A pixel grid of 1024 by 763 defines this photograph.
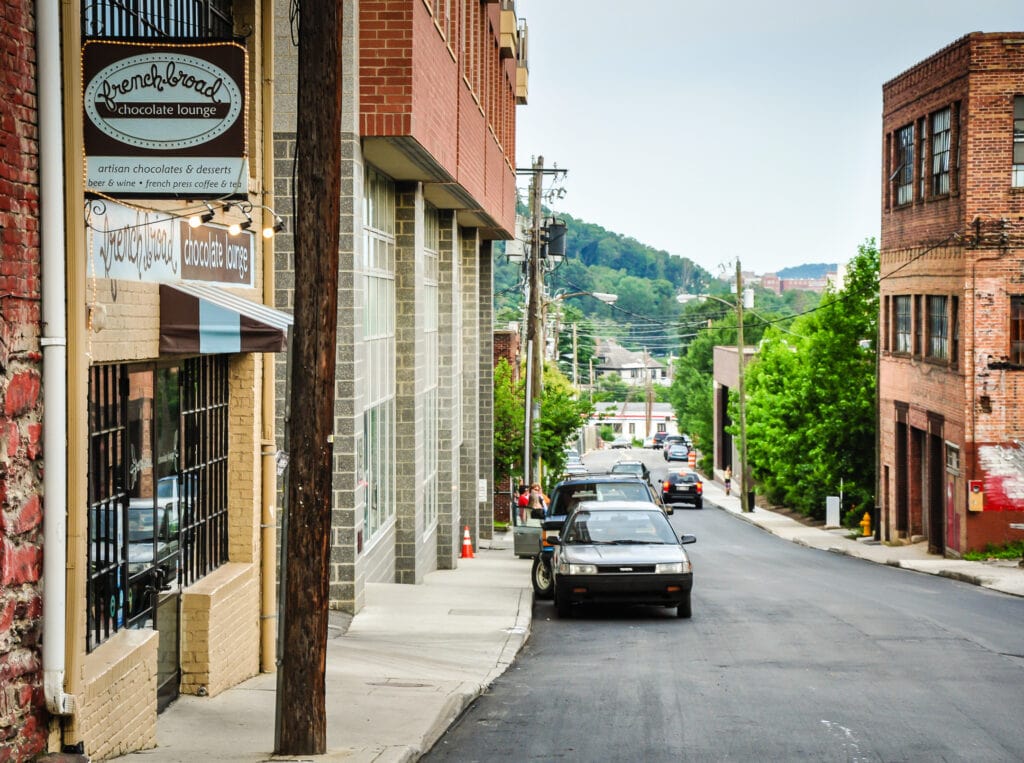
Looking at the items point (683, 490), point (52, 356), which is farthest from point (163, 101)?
point (683, 490)

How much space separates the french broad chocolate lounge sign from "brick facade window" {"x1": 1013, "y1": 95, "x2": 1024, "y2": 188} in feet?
93.0

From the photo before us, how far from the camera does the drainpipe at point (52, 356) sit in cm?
754

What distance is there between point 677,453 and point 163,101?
103 meters

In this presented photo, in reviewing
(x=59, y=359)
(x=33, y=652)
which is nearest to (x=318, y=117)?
(x=59, y=359)

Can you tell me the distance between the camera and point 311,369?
8734 millimetres

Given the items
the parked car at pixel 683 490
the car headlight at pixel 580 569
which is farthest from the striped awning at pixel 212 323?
the parked car at pixel 683 490

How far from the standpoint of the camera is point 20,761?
7309 mm

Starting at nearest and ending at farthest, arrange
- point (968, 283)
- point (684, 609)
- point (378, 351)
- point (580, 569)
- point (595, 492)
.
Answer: point (580, 569) < point (684, 609) < point (378, 351) < point (595, 492) < point (968, 283)

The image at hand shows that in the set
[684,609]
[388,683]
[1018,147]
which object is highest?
[1018,147]

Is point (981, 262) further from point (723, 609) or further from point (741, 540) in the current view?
point (723, 609)

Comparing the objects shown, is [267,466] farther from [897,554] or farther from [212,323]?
[897,554]

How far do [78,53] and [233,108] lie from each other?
36.1 inches

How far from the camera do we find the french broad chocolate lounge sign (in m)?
Result: 8.04

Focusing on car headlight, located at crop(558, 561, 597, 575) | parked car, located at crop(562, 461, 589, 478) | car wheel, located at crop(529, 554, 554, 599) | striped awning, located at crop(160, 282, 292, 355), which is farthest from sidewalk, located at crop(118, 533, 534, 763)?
parked car, located at crop(562, 461, 589, 478)
